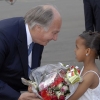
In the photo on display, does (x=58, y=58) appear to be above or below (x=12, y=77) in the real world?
below

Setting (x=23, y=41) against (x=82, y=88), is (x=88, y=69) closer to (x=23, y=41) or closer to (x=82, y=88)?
(x=82, y=88)

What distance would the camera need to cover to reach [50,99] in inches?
121

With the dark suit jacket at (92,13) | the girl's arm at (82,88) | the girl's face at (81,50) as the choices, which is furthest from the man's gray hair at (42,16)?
the dark suit jacket at (92,13)

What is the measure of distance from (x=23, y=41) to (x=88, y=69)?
24.4 inches

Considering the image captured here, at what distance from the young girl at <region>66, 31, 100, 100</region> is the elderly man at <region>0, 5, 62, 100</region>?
11.3 inches

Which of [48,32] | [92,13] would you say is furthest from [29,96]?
[92,13]

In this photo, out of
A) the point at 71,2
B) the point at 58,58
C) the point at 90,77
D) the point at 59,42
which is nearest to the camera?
the point at 90,77

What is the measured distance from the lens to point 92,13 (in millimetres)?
5348

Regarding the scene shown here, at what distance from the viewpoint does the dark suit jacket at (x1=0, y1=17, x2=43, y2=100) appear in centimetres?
321

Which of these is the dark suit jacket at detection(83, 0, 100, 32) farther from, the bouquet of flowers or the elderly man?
the bouquet of flowers

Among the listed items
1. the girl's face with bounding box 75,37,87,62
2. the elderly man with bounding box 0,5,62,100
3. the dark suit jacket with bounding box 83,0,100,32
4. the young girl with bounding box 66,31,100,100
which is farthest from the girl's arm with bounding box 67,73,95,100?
the dark suit jacket with bounding box 83,0,100,32

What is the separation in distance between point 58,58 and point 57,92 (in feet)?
14.5

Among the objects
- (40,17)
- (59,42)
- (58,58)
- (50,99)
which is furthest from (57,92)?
(59,42)

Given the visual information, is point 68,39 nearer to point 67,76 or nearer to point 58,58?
point 58,58
